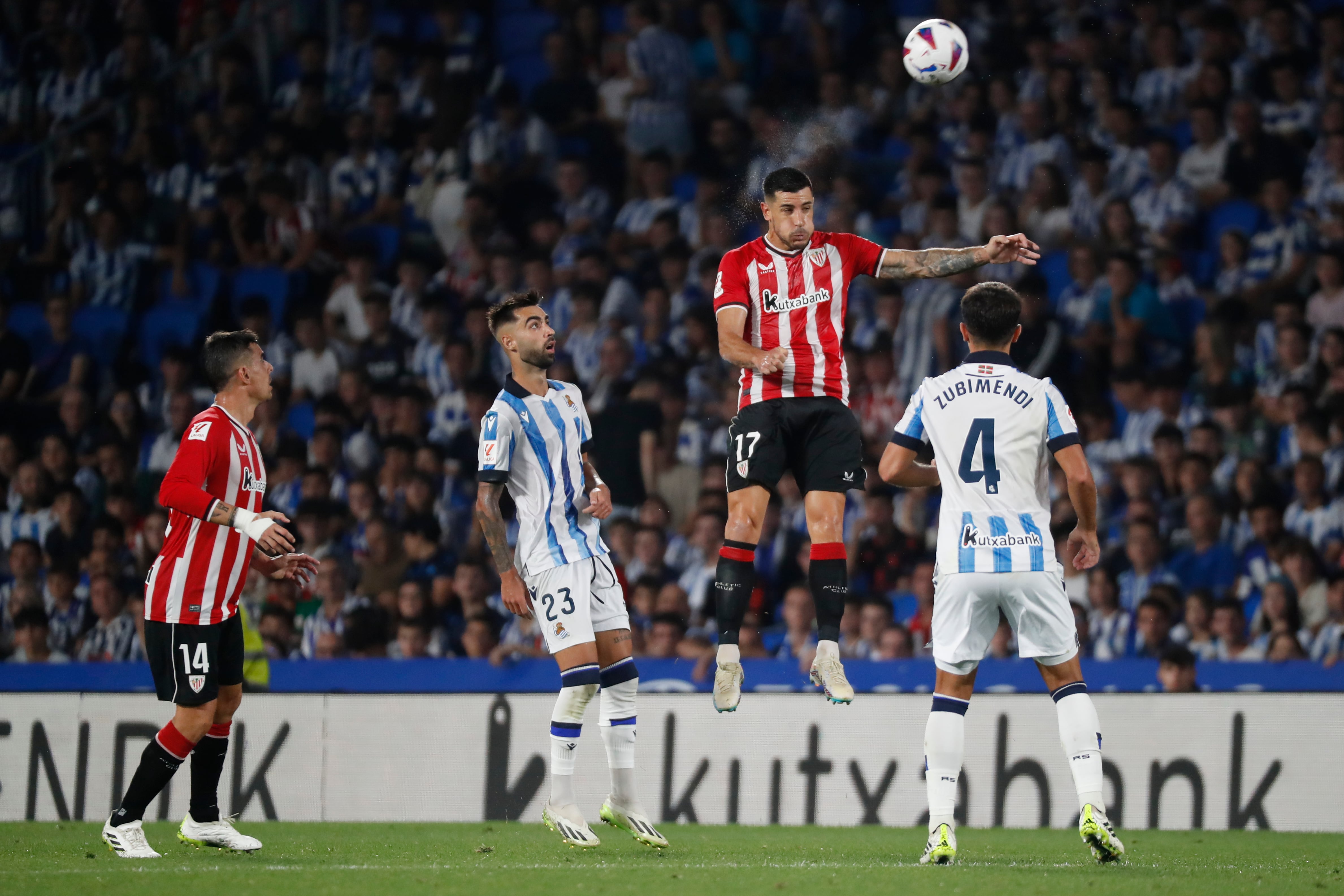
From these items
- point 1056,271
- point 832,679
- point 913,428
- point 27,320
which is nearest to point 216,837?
→ point 832,679

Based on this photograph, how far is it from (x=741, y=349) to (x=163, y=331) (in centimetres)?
1053

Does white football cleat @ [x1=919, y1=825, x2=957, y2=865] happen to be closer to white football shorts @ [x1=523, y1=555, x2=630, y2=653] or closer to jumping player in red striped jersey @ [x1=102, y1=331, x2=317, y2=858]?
white football shorts @ [x1=523, y1=555, x2=630, y2=653]

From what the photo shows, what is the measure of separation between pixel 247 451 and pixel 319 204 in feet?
32.8

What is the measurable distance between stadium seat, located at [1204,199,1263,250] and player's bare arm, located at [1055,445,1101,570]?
8.00m

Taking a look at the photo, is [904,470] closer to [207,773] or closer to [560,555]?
[560,555]

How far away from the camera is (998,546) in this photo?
7230mm

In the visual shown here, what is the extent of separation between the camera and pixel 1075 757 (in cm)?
727

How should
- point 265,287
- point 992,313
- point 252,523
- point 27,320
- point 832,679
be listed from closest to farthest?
A: 1. point 992,313
2. point 252,523
3. point 832,679
4. point 265,287
5. point 27,320

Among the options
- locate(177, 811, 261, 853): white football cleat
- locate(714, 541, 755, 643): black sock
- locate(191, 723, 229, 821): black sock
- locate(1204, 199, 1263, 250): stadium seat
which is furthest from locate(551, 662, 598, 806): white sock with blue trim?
locate(1204, 199, 1263, 250): stadium seat

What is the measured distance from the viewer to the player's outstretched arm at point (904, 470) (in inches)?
295

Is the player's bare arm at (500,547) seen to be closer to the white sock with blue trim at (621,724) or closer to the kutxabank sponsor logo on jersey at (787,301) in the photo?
the white sock with blue trim at (621,724)

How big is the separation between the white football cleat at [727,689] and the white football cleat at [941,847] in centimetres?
113

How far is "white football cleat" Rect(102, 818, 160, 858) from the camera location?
7.83 m

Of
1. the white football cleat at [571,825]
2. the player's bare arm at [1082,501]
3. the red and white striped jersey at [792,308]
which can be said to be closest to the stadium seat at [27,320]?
the white football cleat at [571,825]
